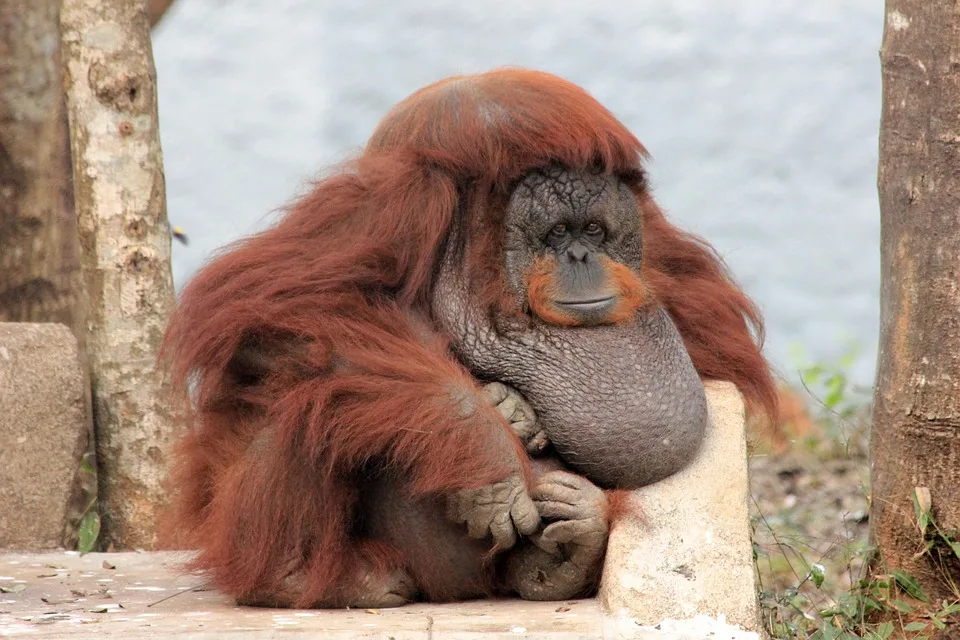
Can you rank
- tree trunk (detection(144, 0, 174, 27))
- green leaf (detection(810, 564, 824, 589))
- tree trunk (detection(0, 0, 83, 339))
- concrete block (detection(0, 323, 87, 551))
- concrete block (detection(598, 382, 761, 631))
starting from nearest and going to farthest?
1. concrete block (detection(598, 382, 761, 631))
2. green leaf (detection(810, 564, 824, 589))
3. concrete block (detection(0, 323, 87, 551))
4. tree trunk (detection(0, 0, 83, 339))
5. tree trunk (detection(144, 0, 174, 27))

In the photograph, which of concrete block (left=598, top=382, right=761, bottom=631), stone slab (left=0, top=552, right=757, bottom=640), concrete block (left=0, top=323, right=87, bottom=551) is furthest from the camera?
concrete block (left=0, top=323, right=87, bottom=551)

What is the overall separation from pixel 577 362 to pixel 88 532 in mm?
1740

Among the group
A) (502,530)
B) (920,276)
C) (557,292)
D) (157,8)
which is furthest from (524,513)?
(157,8)

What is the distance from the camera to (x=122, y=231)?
3803mm

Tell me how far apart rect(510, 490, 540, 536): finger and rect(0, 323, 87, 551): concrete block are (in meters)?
1.60

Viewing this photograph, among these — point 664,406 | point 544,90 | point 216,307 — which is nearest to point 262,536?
point 216,307

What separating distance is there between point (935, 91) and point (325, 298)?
4.58ft

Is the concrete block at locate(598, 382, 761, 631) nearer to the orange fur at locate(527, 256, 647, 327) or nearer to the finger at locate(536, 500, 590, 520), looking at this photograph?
the finger at locate(536, 500, 590, 520)

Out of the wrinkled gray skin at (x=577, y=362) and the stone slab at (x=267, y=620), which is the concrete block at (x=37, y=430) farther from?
the wrinkled gray skin at (x=577, y=362)

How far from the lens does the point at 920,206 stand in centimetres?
290

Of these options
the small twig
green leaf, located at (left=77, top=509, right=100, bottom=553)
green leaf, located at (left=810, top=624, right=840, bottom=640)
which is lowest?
green leaf, located at (left=810, top=624, right=840, bottom=640)

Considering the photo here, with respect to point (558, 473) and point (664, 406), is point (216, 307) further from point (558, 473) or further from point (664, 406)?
point (664, 406)

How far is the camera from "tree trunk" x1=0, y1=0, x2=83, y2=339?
14.3ft

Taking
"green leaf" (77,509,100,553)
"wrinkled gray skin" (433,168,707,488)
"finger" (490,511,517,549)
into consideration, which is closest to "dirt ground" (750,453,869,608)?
"wrinkled gray skin" (433,168,707,488)
